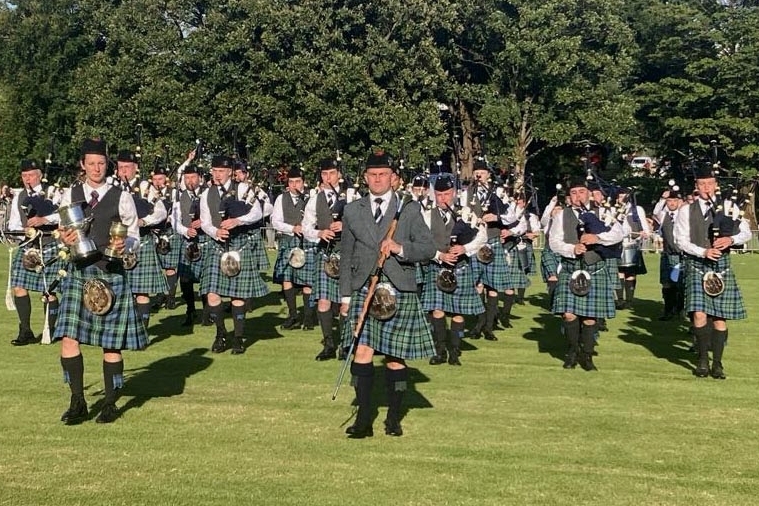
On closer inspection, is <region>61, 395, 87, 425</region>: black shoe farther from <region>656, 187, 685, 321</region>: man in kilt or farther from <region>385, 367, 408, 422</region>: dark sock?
<region>656, 187, 685, 321</region>: man in kilt


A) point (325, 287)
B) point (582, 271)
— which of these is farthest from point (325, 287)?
point (582, 271)

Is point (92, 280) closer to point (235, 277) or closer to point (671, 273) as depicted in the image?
point (235, 277)

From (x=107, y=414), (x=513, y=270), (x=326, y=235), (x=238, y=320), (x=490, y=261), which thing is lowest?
(x=107, y=414)

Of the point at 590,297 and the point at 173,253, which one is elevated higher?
the point at 173,253

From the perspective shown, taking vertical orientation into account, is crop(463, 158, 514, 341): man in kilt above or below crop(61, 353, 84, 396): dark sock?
above

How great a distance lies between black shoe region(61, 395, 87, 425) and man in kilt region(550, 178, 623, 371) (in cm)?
409

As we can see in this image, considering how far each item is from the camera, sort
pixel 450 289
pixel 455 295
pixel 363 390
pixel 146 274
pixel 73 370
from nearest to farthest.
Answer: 1. pixel 363 390
2. pixel 73 370
3. pixel 450 289
4. pixel 455 295
5. pixel 146 274

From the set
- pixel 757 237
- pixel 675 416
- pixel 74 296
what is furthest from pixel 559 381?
pixel 757 237

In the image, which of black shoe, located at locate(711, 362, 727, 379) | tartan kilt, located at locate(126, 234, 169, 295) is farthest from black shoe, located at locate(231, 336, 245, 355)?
black shoe, located at locate(711, 362, 727, 379)

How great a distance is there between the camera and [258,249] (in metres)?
9.05

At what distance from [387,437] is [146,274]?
183 inches

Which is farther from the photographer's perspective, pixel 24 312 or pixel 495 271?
pixel 495 271

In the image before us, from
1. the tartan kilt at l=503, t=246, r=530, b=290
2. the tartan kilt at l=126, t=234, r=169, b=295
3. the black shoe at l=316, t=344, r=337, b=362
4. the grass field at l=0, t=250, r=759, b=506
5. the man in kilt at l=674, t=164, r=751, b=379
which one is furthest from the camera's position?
the tartan kilt at l=503, t=246, r=530, b=290

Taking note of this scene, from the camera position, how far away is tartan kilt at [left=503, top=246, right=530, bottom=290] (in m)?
10.2
